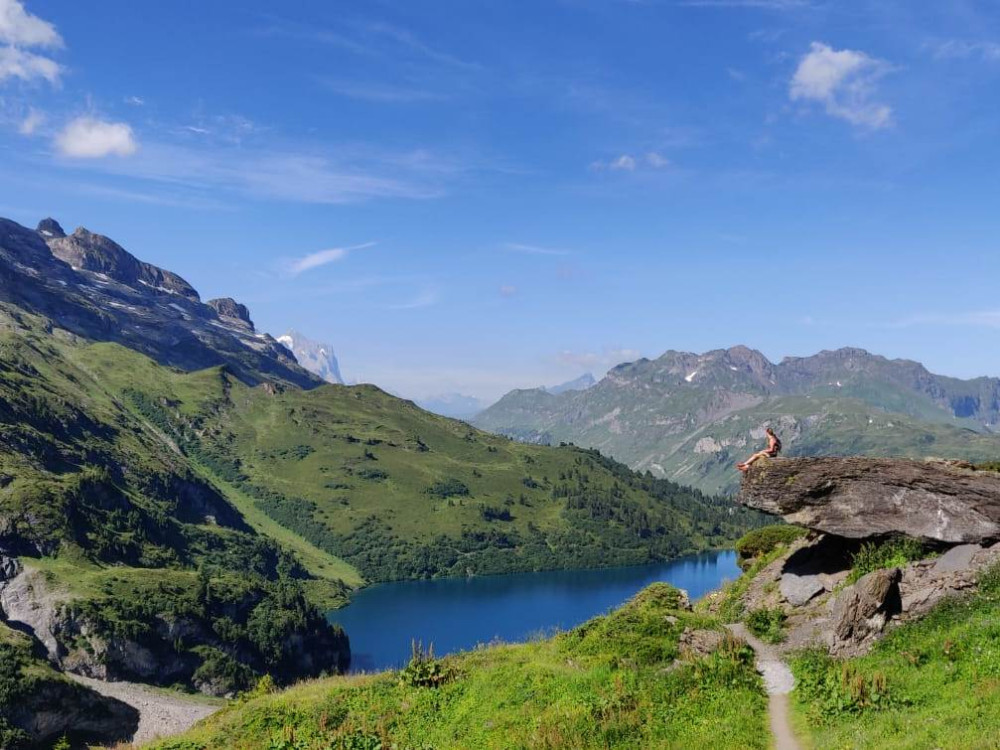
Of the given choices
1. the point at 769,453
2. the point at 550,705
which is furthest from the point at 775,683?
the point at 769,453

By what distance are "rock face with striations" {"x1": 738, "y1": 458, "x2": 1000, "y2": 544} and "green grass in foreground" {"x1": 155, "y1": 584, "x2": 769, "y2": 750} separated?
708 centimetres

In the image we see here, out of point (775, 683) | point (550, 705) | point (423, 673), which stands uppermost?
point (775, 683)

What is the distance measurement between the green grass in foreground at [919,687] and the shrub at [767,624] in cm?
255

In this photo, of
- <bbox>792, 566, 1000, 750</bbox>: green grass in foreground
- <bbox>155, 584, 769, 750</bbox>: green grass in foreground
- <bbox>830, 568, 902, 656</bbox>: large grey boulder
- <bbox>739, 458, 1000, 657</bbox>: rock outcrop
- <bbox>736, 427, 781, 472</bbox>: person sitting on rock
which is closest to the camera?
<bbox>792, 566, 1000, 750</bbox>: green grass in foreground

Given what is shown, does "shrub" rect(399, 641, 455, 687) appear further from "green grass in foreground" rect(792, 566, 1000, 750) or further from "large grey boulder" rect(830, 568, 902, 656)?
"large grey boulder" rect(830, 568, 902, 656)

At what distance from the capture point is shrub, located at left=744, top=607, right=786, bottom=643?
99.2 ft

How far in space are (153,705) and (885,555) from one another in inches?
6409

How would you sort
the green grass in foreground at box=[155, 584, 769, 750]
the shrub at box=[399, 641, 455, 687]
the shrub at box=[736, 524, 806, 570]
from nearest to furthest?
1. the green grass in foreground at box=[155, 584, 769, 750]
2. the shrub at box=[399, 641, 455, 687]
3. the shrub at box=[736, 524, 806, 570]

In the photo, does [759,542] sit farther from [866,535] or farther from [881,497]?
[881,497]

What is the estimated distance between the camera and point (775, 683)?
2633cm

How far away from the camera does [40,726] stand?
122 meters

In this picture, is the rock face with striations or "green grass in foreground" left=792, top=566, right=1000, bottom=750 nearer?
"green grass in foreground" left=792, top=566, right=1000, bottom=750

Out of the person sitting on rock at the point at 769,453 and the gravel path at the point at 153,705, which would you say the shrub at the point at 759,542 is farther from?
the gravel path at the point at 153,705

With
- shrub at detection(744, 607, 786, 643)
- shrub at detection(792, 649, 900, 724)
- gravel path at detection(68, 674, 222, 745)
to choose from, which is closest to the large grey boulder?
shrub at detection(792, 649, 900, 724)
